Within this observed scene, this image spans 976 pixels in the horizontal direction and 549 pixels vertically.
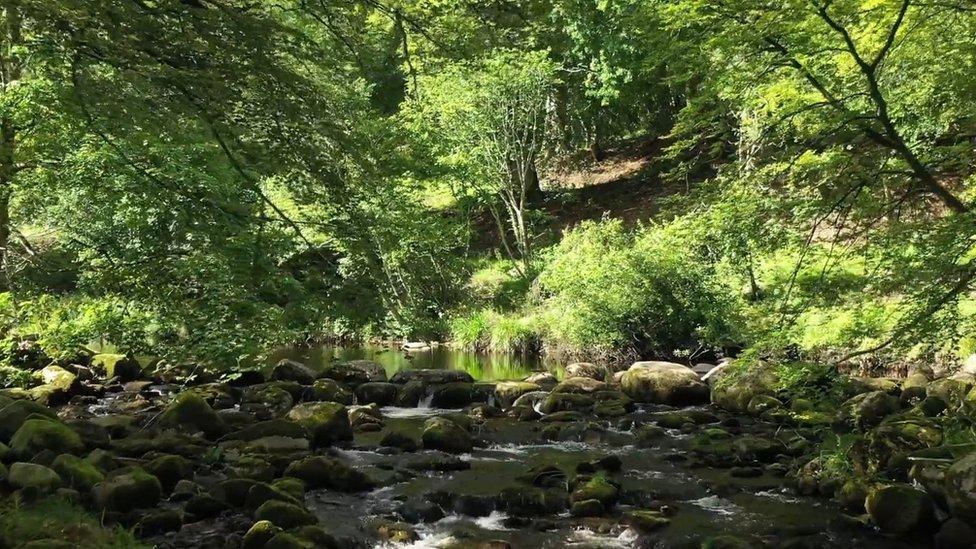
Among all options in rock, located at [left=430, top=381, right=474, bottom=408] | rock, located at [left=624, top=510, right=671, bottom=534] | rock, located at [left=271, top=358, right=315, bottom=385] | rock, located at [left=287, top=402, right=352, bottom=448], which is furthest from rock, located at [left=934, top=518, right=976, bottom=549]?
rock, located at [left=271, top=358, right=315, bottom=385]

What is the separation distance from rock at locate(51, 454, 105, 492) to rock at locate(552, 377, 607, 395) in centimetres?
763

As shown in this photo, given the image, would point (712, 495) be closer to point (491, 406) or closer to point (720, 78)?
point (720, 78)

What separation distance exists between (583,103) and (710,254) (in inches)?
482

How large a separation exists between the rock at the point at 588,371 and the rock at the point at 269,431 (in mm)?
6892

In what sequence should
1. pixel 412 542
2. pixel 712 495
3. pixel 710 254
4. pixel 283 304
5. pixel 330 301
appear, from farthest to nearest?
pixel 710 254
pixel 712 495
pixel 412 542
pixel 283 304
pixel 330 301

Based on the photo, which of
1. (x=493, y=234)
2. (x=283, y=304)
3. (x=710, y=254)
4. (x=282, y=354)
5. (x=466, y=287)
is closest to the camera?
(x=283, y=304)

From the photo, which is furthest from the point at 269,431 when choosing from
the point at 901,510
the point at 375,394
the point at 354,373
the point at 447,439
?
the point at 901,510

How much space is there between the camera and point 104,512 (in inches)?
216

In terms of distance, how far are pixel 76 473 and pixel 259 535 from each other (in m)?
2.08

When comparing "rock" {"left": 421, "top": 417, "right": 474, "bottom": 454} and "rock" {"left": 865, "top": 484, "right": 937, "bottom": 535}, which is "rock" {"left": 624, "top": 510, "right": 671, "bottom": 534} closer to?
"rock" {"left": 865, "top": 484, "right": 937, "bottom": 535}

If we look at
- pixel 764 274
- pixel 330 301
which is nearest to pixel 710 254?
pixel 764 274

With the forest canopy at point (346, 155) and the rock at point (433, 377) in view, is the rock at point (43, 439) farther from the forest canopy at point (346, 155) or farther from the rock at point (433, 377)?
the rock at point (433, 377)

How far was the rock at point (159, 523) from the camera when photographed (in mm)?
5660

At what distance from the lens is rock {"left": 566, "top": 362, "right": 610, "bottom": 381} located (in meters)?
Result: 14.6
